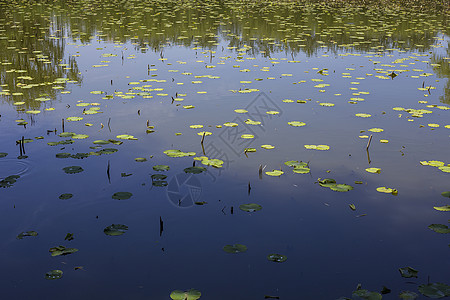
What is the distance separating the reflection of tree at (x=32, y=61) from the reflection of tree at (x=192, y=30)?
0.02 metres

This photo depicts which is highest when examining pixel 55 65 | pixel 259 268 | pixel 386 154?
pixel 55 65

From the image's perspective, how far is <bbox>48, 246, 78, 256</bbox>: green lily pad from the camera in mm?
3029

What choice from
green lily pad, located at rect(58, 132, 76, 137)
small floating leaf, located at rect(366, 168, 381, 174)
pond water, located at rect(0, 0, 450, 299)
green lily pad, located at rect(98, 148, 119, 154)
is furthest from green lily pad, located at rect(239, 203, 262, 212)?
green lily pad, located at rect(58, 132, 76, 137)

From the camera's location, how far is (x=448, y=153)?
475cm

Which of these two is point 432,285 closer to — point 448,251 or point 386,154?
point 448,251

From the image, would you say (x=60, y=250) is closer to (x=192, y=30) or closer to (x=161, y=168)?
(x=161, y=168)

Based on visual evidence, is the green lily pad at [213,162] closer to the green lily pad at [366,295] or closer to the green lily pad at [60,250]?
the green lily pad at [60,250]

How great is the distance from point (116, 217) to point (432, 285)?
224cm

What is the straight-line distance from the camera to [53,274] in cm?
283

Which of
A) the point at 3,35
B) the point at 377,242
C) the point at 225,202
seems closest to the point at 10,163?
the point at 225,202

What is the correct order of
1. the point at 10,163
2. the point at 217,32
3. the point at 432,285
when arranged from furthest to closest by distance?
the point at 217,32 → the point at 10,163 → the point at 432,285

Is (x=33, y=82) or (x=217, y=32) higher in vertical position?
(x=217, y=32)

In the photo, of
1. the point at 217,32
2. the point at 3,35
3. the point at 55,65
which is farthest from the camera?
the point at 217,32

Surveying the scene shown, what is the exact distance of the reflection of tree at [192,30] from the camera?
29.2 ft
